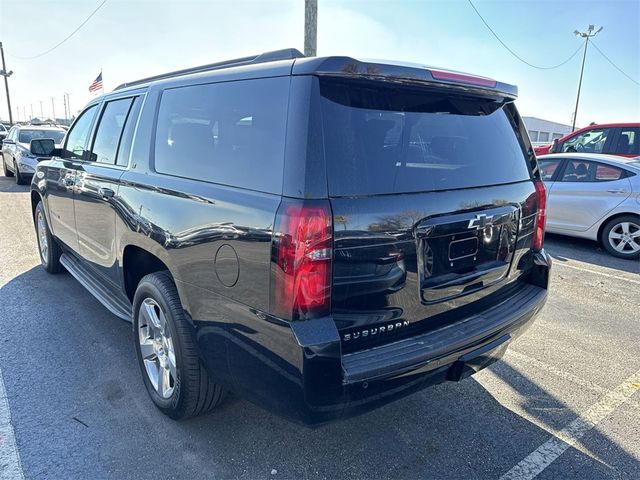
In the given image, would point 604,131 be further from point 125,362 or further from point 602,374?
point 125,362

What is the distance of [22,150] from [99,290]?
10.5m

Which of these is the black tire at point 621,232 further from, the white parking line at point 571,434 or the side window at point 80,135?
the side window at point 80,135

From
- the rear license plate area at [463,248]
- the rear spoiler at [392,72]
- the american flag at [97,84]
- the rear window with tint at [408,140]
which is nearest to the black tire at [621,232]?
the rear window with tint at [408,140]

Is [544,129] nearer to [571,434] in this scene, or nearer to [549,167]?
[549,167]

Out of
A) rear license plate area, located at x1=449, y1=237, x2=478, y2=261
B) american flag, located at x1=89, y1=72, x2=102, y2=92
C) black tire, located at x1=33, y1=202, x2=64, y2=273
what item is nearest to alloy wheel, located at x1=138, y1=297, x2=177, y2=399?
rear license plate area, located at x1=449, y1=237, x2=478, y2=261

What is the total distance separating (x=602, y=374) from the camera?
3.39 metres

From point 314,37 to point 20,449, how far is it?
1077 centimetres

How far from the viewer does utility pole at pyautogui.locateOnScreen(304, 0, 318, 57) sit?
431 inches

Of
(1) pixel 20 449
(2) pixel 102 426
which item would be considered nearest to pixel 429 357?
(2) pixel 102 426

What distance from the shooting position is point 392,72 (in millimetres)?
2021

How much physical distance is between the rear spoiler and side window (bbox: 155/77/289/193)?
0.50 ft

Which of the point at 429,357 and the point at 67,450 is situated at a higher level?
the point at 429,357

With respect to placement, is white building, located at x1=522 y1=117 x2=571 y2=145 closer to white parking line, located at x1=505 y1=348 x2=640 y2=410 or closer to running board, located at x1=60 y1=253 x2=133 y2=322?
white parking line, located at x1=505 y1=348 x2=640 y2=410

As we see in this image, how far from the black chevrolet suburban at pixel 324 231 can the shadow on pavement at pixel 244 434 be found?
0.25m
